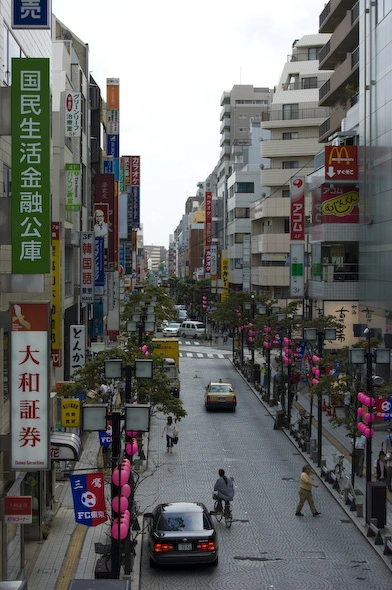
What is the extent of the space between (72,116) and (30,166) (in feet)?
71.3

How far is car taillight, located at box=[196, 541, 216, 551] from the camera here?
1942 cm

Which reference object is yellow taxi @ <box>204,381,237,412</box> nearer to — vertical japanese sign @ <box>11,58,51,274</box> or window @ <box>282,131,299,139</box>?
vertical japanese sign @ <box>11,58,51,274</box>

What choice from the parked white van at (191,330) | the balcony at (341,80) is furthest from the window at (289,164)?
the balcony at (341,80)

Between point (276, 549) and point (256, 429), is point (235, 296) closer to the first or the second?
point (256, 429)

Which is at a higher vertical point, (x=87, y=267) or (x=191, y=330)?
(x=87, y=267)

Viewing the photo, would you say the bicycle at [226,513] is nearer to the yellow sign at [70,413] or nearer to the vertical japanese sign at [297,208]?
the yellow sign at [70,413]

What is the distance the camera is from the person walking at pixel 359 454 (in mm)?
27312

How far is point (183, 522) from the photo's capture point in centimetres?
2009

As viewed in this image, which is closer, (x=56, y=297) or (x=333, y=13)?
(x=56, y=297)

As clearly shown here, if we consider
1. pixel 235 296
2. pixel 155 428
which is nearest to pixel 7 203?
pixel 155 428

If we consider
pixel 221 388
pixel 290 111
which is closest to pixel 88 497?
pixel 221 388

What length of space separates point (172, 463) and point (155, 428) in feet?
26.7

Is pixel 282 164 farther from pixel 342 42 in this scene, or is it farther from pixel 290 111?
pixel 342 42

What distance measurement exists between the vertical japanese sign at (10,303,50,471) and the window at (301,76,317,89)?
78738 millimetres
